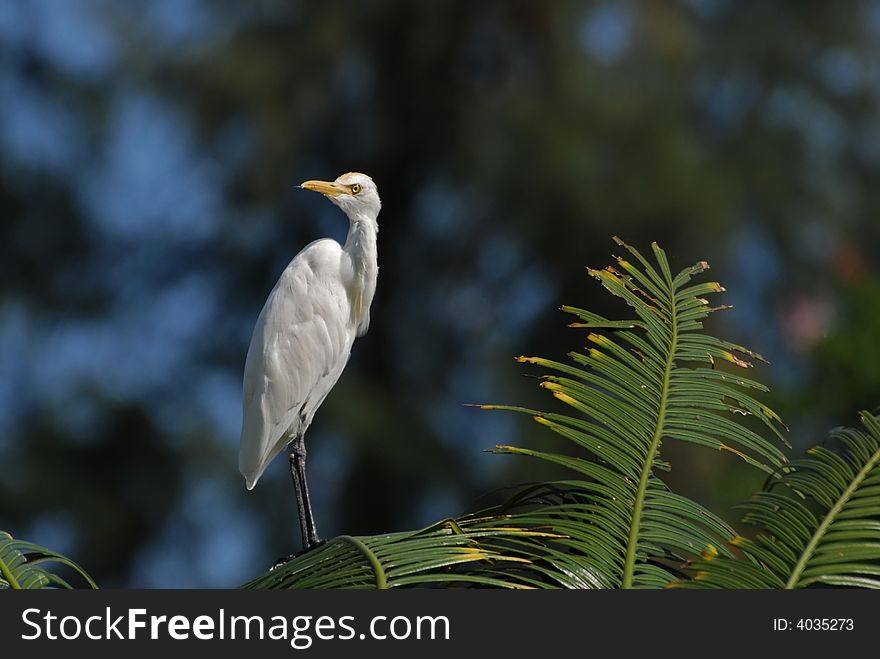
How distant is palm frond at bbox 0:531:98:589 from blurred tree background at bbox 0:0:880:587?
5966mm

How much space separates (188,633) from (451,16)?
8.67 metres

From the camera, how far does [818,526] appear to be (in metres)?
1.89

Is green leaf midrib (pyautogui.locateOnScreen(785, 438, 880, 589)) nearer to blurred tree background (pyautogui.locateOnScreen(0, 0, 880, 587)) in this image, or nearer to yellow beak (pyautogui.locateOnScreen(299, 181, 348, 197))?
yellow beak (pyautogui.locateOnScreen(299, 181, 348, 197))

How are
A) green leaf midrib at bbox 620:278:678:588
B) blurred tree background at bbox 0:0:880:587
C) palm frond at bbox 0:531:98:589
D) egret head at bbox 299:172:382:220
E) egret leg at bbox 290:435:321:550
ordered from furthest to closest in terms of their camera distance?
blurred tree background at bbox 0:0:880:587 < egret head at bbox 299:172:382:220 < egret leg at bbox 290:435:321:550 < palm frond at bbox 0:531:98:589 < green leaf midrib at bbox 620:278:678:588

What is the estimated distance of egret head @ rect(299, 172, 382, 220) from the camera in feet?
10.4

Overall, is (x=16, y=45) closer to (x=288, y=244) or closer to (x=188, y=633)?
(x=288, y=244)

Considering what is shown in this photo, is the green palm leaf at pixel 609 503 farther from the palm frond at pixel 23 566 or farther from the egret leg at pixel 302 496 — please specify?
Result: the egret leg at pixel 302 496

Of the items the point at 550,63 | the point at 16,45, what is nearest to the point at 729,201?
the point at 550,63

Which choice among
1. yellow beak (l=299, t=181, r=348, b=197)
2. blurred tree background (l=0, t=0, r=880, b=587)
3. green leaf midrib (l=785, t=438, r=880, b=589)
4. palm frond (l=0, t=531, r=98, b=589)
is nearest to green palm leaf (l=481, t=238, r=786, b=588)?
green leaf midrib (l=785, t=438, r=880, b=589)

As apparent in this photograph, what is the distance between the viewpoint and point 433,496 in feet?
28.4

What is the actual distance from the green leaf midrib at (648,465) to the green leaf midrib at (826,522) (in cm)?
24

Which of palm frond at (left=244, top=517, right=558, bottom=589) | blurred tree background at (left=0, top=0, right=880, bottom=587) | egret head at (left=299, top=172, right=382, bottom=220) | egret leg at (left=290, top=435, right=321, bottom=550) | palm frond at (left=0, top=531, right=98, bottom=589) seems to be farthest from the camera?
blurred tree background at (left=0, top=0, right=880, bottom=587)

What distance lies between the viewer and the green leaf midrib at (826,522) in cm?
184

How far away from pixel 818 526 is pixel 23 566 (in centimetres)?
133
